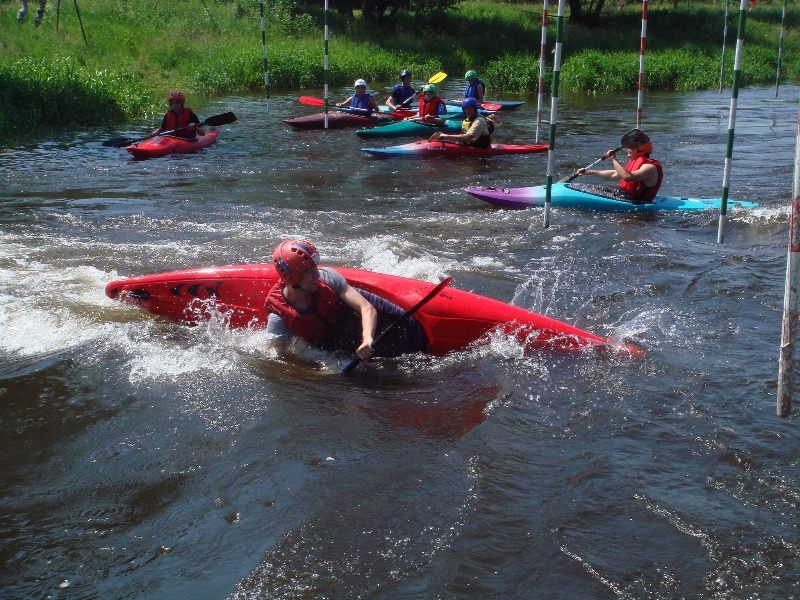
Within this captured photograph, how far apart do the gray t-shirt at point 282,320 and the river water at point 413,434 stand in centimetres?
24

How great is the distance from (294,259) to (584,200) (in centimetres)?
504

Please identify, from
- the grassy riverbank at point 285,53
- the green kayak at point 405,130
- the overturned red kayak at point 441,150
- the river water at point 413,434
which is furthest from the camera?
the grassy riverbank at point 285,53

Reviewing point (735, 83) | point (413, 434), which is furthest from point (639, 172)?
point (413, 434)

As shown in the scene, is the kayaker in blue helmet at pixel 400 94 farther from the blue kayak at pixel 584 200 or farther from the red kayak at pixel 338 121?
the blue kayak at pixel 584 200

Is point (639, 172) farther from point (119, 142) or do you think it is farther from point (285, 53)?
point (285, 53)

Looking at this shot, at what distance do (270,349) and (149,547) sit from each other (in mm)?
1881

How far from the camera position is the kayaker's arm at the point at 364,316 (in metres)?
4.44

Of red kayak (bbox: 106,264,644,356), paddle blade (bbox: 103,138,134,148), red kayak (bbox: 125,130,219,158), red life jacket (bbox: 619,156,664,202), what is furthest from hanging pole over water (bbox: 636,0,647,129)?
paddle blade (bbox: 103,138,134,148)

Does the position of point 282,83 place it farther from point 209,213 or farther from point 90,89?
point 209,213

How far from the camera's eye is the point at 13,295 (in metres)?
6.18

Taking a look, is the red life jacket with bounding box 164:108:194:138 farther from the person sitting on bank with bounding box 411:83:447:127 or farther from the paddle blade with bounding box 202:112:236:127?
the person sitting on bank with bounding box 411:83:447:127

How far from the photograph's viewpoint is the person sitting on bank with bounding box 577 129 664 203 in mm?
8273

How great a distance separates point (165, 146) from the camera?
1183 cm

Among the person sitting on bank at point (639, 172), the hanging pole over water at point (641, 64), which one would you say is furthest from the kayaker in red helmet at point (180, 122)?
the hanging pole over water at point (641, 64)
